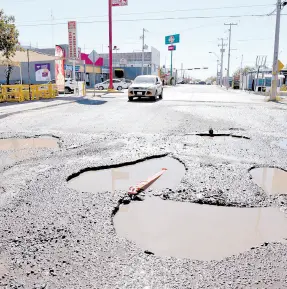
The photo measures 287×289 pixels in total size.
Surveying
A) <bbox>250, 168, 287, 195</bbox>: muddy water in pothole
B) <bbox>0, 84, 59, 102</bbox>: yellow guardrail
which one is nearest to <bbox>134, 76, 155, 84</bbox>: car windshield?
<bbox>0, 84, 59, 102</bbox>: yellow guardrail

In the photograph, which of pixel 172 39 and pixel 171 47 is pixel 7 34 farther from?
pixel 171 47

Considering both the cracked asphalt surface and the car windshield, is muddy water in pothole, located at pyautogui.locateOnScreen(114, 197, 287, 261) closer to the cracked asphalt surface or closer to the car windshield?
the cracked asphalt surface

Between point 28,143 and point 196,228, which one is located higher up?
point 28,143

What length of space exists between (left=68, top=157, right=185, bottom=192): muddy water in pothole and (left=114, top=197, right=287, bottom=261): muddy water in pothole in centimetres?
72

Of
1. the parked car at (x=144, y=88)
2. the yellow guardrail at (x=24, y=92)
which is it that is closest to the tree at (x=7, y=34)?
the yellow guardrail at (x=24, y=92)

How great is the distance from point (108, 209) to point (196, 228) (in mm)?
1073

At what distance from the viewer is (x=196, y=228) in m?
3.39

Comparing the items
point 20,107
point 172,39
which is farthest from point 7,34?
point 172,39

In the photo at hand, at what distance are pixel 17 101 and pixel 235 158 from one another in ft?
55.5

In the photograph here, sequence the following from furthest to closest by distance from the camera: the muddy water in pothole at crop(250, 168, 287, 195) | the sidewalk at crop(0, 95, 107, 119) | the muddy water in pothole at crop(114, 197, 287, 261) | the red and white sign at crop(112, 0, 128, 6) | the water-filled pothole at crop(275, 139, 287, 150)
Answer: the red and white sign at crop(112, 0, 128, 6) < the sidewalk at crop(0, 95, 107, 119) < the water-filled pothole at crop(275, 139, 287, 150) < the muddy water in pothole at crop(250, 168, 287, 195) < the muddy water in pothole at crop(114, 197, 287, 261)

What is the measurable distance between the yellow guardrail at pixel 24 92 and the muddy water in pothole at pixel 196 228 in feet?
57.9

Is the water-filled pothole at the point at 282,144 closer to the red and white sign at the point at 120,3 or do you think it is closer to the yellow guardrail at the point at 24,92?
the yellow guardrail at the point at 24,92

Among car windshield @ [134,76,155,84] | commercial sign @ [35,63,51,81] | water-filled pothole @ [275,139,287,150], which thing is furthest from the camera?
commercial sign @ [35,63,51,81]

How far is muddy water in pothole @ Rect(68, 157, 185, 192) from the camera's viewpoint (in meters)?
4.58
